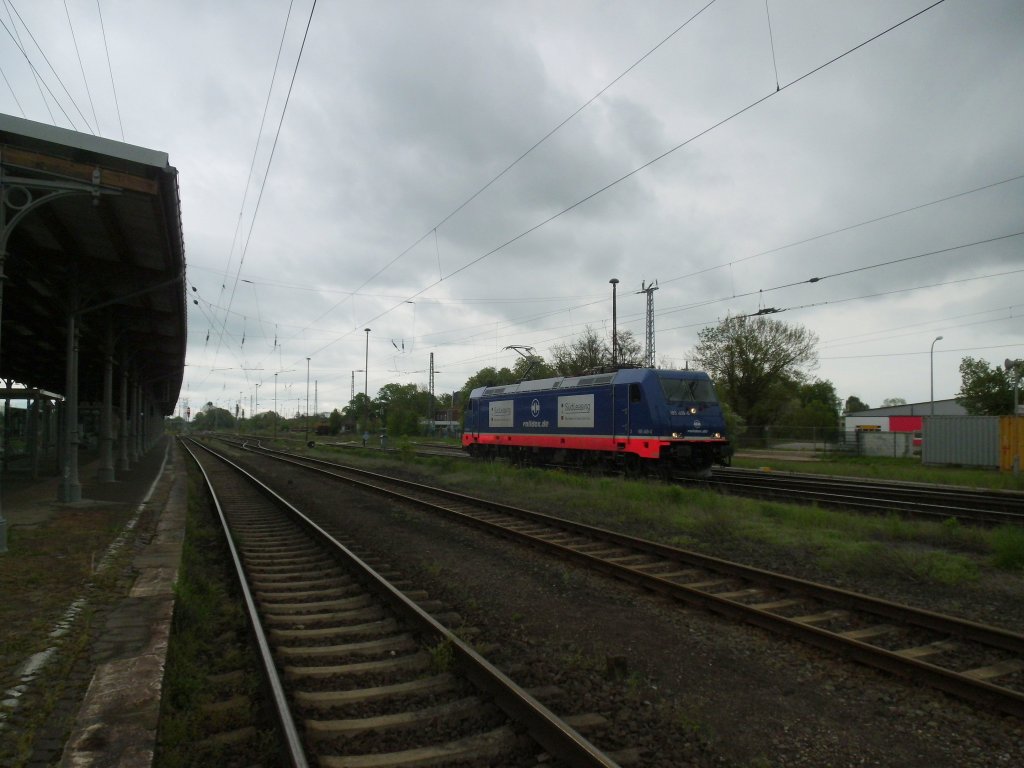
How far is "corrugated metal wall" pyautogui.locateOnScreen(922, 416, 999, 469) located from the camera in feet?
83.5

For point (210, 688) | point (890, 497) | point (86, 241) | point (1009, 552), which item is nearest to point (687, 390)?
point (890, 497)

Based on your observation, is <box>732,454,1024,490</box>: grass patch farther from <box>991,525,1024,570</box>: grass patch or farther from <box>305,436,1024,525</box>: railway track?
<box>991,525,1024,570</box>: grass patch

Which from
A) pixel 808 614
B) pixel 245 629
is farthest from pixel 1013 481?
pixel 245 629

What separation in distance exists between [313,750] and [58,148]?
968 centimetres

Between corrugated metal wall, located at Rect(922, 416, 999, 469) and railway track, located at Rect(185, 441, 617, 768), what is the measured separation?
26606 mm

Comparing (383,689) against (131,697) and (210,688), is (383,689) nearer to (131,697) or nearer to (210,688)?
(210,688)

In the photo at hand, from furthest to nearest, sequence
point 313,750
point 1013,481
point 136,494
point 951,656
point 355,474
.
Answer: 1. point 355,474
2. point 1013,481
3. point 136,494
4. point 951,656
5. point 313,750

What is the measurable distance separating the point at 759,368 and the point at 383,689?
48563 mm

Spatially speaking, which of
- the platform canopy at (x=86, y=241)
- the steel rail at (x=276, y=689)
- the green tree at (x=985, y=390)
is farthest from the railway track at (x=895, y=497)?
the green tree at (x=985, y=390)

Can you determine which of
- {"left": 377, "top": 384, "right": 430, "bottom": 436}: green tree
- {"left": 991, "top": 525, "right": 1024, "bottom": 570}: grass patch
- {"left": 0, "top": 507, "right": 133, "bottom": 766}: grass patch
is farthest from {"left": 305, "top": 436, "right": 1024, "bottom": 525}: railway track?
{"left": 377, "top": 384, "right": 430, "bottom": 436}: green tree

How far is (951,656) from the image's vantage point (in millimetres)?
5281

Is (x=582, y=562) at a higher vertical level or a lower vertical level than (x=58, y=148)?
lower

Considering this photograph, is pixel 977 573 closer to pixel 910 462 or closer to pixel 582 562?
pixel 582 562

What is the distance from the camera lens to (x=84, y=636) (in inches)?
211
